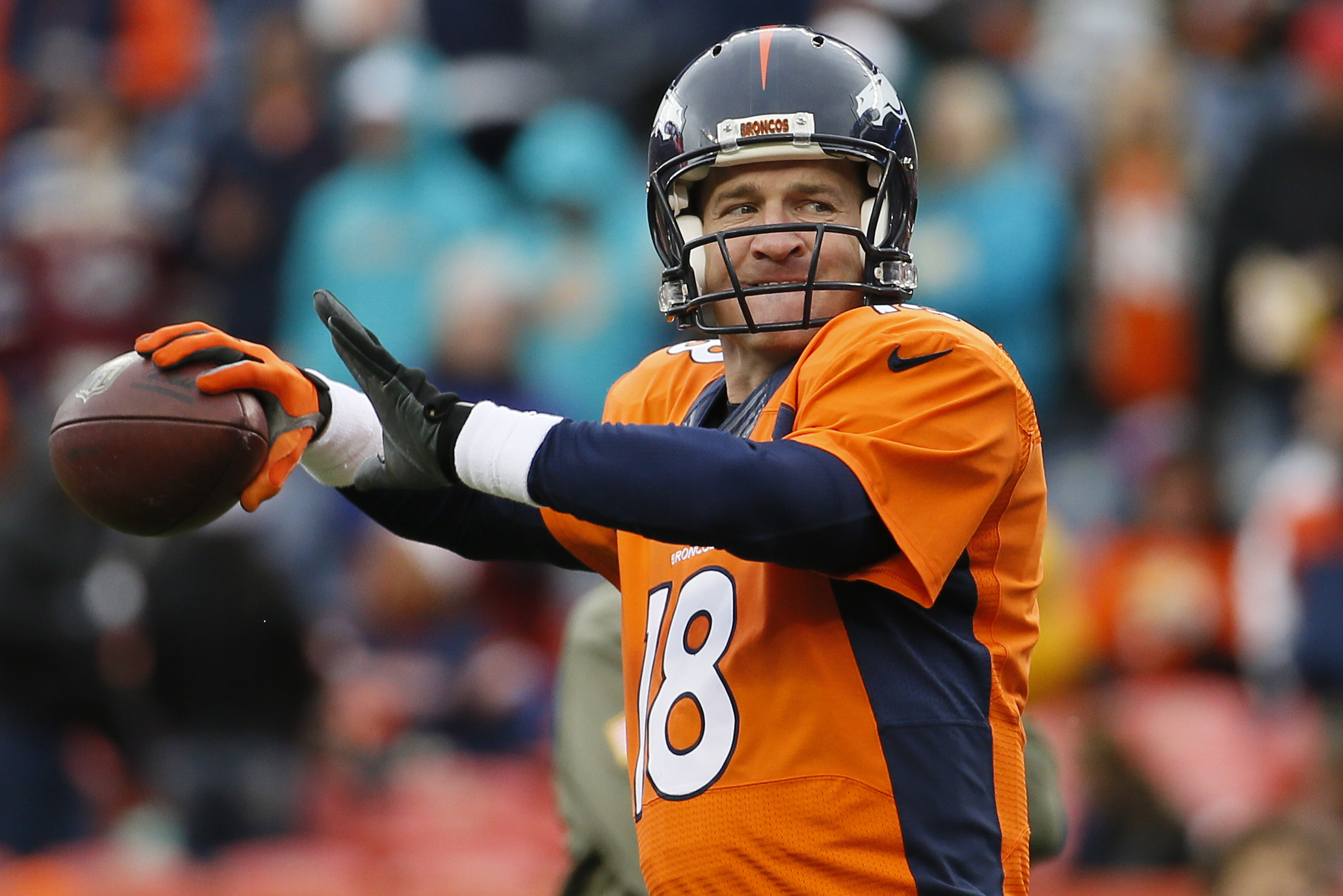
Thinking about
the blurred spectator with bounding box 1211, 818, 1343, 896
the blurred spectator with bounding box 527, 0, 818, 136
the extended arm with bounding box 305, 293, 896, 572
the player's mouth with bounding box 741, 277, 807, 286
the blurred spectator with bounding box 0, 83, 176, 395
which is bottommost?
the blurred spectator with bounding box 1211, 818, 1343, 896

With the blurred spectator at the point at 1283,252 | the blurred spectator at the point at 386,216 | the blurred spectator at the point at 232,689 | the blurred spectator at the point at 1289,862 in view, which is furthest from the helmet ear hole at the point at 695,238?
the blurred spectator at the point at 386,216

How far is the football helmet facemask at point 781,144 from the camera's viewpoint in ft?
9.37

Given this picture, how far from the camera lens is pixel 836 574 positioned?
98.7 inches

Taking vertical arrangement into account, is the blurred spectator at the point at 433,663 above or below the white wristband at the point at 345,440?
below

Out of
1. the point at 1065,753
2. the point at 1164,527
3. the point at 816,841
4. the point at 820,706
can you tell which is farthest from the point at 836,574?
the point at 1164,527

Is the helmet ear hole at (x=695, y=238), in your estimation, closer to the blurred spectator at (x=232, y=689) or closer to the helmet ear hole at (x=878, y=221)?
the helmet ear hole at (x=878, y=221)

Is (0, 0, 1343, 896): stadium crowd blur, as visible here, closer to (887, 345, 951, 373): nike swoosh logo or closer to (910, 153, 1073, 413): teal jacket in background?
(910, 153, 1073, 413): teal jacket in background

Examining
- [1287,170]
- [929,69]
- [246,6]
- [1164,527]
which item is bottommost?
[1164,527]

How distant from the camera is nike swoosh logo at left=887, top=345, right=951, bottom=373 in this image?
Answer: 2565mm

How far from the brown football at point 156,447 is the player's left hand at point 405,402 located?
0.20m

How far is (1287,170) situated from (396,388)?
5083 mm

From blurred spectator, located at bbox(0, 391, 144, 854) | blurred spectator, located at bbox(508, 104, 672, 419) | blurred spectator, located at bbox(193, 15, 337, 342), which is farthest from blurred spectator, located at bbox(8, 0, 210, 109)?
blurred spectator, located at bbox(0, 391, 144, 854)

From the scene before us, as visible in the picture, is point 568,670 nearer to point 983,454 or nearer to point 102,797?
point 983,454

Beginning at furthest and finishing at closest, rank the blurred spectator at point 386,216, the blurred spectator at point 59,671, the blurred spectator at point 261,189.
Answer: the blurred spectator at point 261,189
the blurred spectator at point 386,216
the blurred spectator at point 59,671
